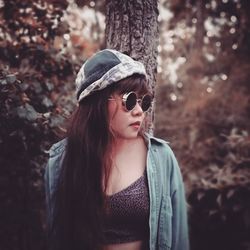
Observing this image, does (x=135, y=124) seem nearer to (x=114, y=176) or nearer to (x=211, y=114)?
(x=114, y=176)

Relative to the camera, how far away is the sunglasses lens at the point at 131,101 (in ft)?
7.16

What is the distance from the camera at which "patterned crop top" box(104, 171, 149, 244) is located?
7.24 feet

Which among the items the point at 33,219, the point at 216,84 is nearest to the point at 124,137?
the point at 33,219

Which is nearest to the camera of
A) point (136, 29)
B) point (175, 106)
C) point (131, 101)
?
point (131, 101)

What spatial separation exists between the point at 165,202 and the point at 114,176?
35 centimetres

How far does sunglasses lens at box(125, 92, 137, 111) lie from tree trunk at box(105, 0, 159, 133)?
640 millimetres

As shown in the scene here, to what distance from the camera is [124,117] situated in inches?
87.7

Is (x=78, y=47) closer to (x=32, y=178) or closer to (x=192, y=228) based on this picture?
(x=32, y=178)

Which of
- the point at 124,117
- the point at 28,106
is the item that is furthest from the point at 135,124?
the point at 28,106

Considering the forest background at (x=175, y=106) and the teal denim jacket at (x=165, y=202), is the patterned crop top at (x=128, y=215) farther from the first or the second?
the forest background at (x=175, y=106)

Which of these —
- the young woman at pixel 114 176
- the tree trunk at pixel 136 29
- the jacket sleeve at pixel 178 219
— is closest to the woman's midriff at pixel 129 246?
the young woman at pixel 114 176

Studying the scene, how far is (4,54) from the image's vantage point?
3.46m

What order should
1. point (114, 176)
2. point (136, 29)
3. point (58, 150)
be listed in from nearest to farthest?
point (114, 176) < point (58, 150) < point (136, 29)

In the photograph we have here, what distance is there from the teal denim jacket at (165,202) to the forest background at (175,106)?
1032 mm
